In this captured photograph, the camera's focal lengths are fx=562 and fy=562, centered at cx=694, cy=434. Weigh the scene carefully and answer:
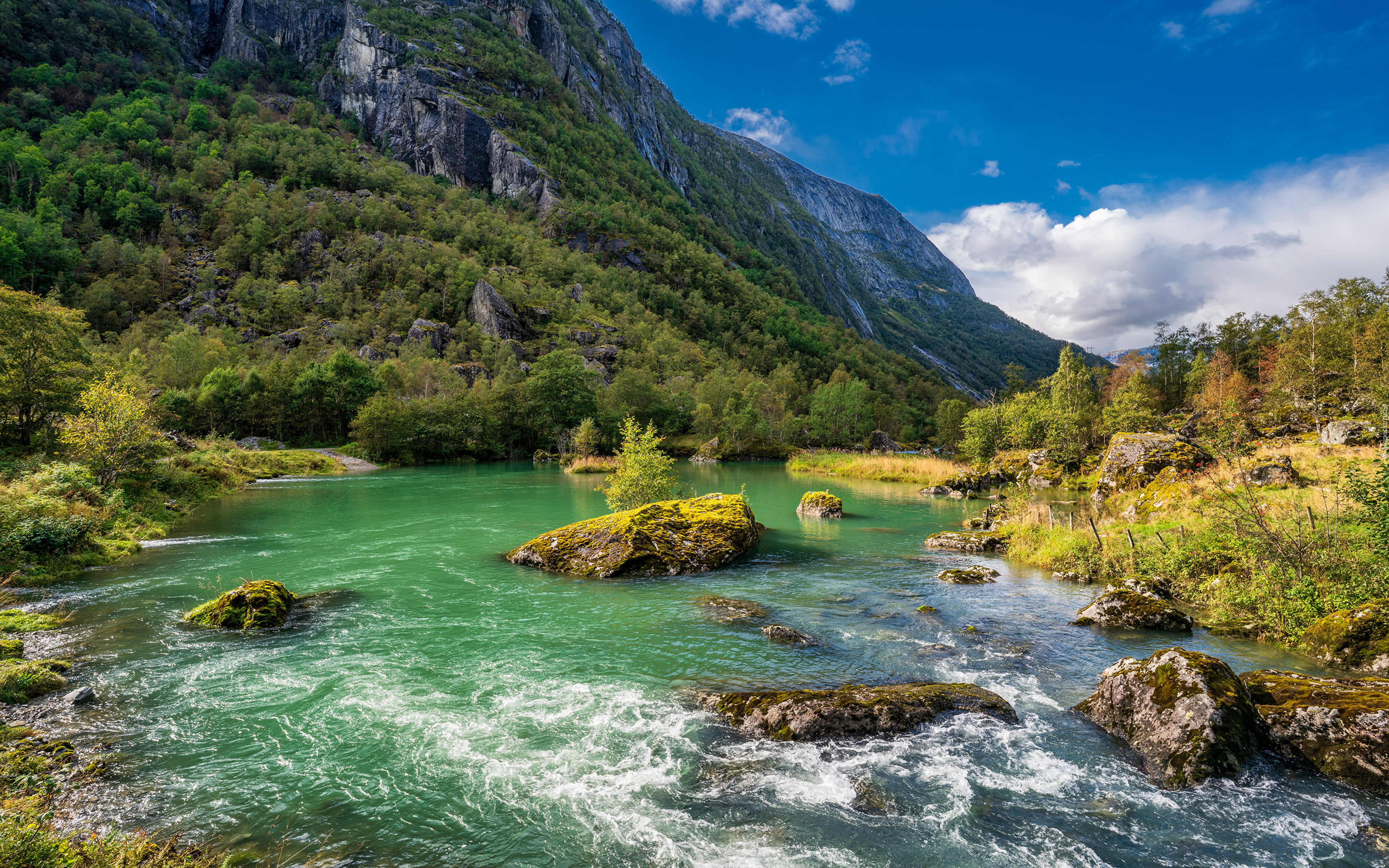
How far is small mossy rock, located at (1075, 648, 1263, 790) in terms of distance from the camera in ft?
24.9

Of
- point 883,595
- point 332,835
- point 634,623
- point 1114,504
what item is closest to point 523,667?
point 634,623

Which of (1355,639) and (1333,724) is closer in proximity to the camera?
(1333,724)

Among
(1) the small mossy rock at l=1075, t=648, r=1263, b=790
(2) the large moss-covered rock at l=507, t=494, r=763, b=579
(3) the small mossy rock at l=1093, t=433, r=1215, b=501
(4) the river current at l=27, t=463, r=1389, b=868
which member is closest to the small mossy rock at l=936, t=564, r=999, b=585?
Answer: (4) the river current at l=27, t=463, r=1389, b=868

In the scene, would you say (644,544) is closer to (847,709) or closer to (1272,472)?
(847,709)

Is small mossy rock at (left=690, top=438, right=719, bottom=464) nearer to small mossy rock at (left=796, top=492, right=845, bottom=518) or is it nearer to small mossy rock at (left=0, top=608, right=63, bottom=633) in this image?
small mossy rock at (left=796, top=492, right=845, bottom=518)

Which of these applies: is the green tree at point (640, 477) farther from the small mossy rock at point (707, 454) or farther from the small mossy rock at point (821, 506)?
the small mossy rock at point (707, 454)

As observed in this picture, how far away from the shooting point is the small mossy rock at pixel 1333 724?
734 centimetres

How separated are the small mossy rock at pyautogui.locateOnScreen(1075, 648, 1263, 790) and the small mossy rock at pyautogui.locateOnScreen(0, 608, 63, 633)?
21.3 m

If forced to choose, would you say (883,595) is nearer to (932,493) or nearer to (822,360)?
(932,493)

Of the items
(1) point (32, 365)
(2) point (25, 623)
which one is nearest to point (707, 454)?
(1) point (32, 365)

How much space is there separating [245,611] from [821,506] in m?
27.4

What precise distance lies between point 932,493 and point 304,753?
1747 inches

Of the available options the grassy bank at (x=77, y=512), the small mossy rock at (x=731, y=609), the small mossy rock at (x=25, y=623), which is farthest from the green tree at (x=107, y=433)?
the small mossy rock at (x=731, y=609)

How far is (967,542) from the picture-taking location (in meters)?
24.5
